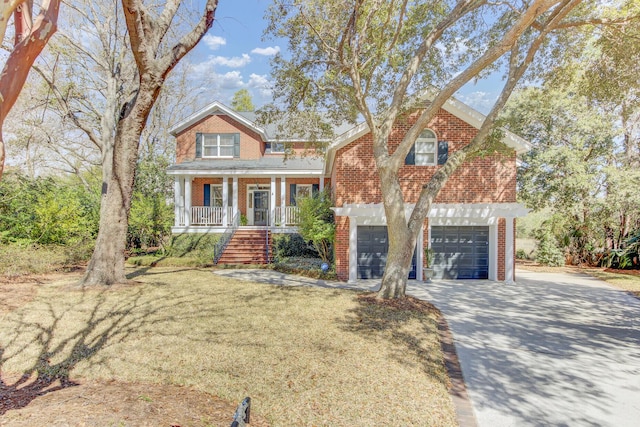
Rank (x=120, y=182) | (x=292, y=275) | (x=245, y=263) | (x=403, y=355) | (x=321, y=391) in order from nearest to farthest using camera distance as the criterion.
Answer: (x=321, y=391) → (x=403, y=355) → (x=120, y=182) → (x=292, y=275) → (x=245, y=263)

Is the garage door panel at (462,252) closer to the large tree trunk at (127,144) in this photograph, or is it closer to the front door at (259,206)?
the large tree trunk at (127,144)

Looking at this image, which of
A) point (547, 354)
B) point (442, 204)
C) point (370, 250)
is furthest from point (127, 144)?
point (547, 354)

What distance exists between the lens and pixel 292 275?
41.2 feet

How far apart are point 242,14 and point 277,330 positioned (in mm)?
8446

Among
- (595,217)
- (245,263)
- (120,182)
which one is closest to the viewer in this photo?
(120,182)

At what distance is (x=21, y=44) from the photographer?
2.11 meters

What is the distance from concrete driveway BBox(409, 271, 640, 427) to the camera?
378 centimetres

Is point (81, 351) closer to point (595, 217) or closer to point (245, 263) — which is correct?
point (245, 263)

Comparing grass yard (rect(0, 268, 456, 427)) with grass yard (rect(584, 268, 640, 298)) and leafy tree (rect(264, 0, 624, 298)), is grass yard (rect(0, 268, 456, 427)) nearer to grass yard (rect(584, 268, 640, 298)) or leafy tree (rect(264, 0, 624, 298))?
leafy tree (rect(264, 0, 624, 298))

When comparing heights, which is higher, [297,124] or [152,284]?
[297,124]

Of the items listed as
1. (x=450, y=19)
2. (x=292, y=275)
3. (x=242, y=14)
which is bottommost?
(x=292, y=275)

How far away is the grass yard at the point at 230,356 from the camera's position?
3438 mm

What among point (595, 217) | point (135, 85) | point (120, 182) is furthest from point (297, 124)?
point (595, 217)

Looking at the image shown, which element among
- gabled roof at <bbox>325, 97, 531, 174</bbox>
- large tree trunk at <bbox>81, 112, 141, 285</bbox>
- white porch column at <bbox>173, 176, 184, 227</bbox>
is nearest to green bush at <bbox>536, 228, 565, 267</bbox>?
gabled roof at <bbox>325, 97, 531, 174</bbox>
